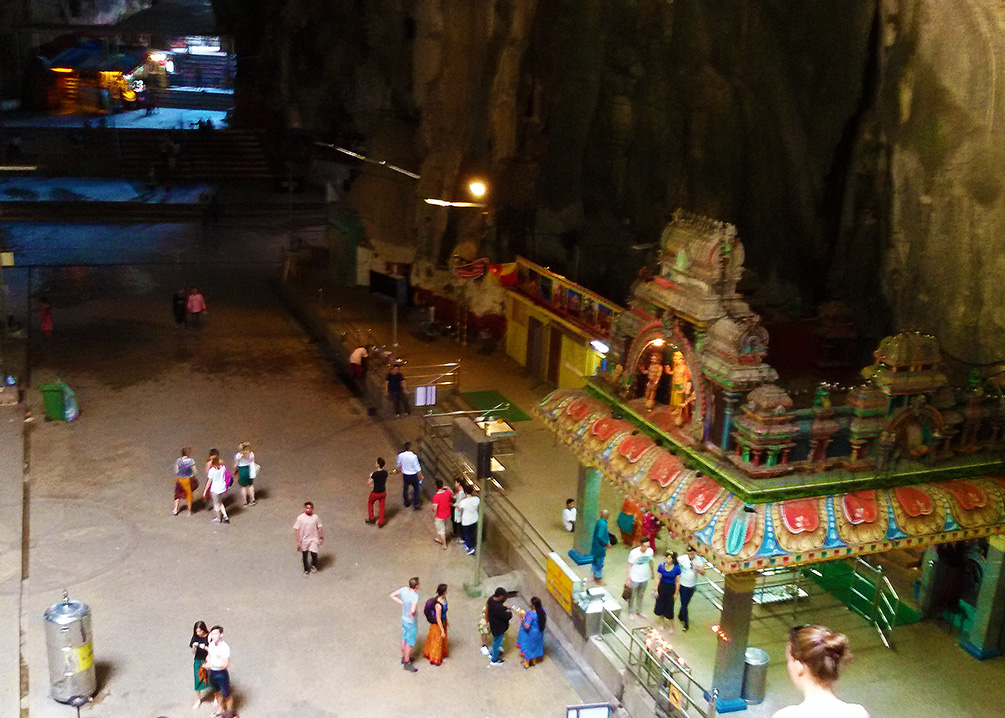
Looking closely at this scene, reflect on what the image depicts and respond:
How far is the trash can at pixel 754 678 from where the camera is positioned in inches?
520

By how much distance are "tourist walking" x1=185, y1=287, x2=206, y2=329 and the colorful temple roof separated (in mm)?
17347

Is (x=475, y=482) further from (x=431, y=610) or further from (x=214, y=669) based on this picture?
(x=214, y=669)

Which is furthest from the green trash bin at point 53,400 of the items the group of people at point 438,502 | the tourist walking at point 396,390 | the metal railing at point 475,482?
the metal railing at point 475,482

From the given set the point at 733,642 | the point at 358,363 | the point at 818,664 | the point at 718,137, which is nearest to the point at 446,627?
the point at 733,642

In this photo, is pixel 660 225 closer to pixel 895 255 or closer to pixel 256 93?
pixel 895 255

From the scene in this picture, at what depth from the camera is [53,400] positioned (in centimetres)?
2217

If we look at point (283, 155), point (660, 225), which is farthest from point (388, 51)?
point (283, 155)

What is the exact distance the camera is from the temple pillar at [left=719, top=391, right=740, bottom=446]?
12711 millimetres

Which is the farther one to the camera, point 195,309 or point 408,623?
point 195,309

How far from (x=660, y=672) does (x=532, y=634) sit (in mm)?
2094

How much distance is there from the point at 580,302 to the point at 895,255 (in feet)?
24.3

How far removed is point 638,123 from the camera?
2412 cm

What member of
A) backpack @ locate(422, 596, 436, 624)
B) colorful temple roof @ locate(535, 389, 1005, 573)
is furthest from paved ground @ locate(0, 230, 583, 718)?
colorful temple roof @ locate(535, 389, 1005, 573)

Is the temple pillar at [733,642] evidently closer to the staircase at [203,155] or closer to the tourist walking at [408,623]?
the tourist walking at [408,623]
